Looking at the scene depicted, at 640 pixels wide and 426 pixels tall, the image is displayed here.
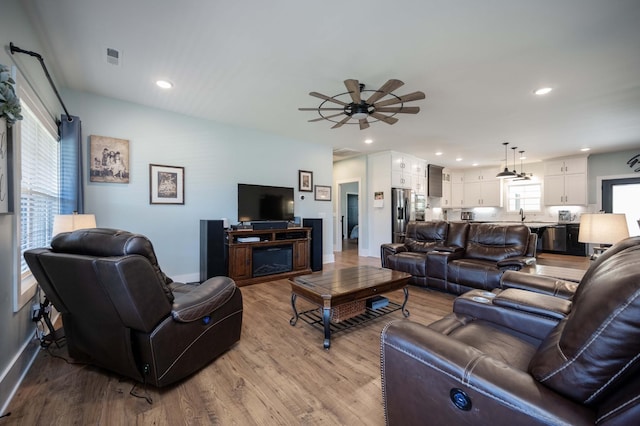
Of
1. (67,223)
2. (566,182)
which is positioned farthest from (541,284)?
(566,182)

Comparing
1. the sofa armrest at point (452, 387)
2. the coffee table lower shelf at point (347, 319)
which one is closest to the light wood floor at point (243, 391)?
the coffee table lower shelf at point (347, 319)

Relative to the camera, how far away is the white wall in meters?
3.62

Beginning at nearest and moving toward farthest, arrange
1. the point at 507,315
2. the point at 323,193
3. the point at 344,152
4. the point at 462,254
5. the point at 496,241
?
1. the point at 507,315
2. the point at 496,241
3. the point at 462,254
4. the point at 323,193
5. the point at 344,152

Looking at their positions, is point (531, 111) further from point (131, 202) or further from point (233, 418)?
point (131, 202)

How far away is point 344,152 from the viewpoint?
696cm

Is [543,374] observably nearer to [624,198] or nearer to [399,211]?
[399,211]

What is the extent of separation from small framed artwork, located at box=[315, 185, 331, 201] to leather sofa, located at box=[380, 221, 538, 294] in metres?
2.13

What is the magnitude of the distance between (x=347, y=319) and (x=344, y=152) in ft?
16.3

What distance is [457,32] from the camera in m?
2.26

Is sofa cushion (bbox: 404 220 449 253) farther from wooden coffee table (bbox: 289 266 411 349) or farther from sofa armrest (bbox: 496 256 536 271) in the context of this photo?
wooden coffee table (bbox: 289 266 411 349)

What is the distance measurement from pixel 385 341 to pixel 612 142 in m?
7.84

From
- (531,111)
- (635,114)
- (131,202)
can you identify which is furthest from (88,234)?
(635,114)

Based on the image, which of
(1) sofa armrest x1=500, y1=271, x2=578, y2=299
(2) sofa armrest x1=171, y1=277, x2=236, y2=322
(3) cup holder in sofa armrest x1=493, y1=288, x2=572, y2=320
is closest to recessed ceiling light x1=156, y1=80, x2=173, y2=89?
(2) sofa armrest x1=171, y1=277, x2=236, y2=322

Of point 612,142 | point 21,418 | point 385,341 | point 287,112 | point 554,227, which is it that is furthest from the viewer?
point 554,227
